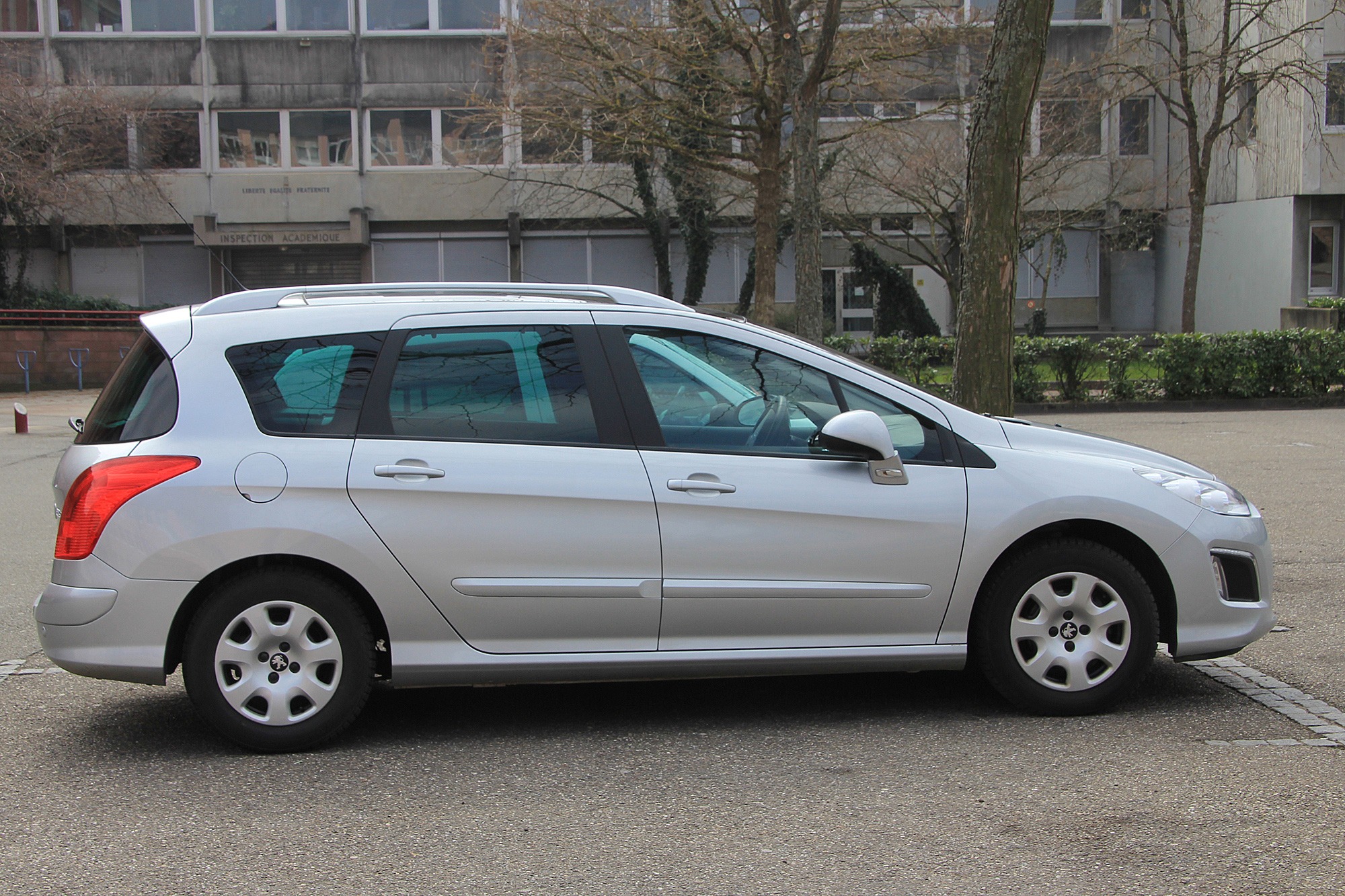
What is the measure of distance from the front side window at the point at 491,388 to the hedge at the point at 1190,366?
15.8m

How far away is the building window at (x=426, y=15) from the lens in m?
36.7

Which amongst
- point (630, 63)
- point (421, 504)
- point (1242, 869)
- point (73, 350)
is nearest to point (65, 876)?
point (421, 504)

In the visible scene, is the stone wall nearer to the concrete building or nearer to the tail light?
the concrete building

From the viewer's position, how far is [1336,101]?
29.9 m

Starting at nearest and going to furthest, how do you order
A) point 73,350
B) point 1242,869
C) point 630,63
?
1. point 1242,869
2. point 630,63
3. point 73,350

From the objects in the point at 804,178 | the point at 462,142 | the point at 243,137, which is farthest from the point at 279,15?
the point at 804,178

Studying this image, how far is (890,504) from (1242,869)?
169 cm

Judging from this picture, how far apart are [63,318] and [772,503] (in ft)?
84.9

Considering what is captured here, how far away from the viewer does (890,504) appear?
14.9 feet

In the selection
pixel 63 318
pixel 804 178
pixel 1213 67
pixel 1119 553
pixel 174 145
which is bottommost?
pixel 1119 553

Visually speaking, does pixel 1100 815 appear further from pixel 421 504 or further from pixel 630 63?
pixel 630 63

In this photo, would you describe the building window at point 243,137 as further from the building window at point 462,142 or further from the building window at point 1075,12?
the building window at point 1075,12

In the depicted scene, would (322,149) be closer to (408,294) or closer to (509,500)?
(408,294)

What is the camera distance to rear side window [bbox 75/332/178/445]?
4402 mm
